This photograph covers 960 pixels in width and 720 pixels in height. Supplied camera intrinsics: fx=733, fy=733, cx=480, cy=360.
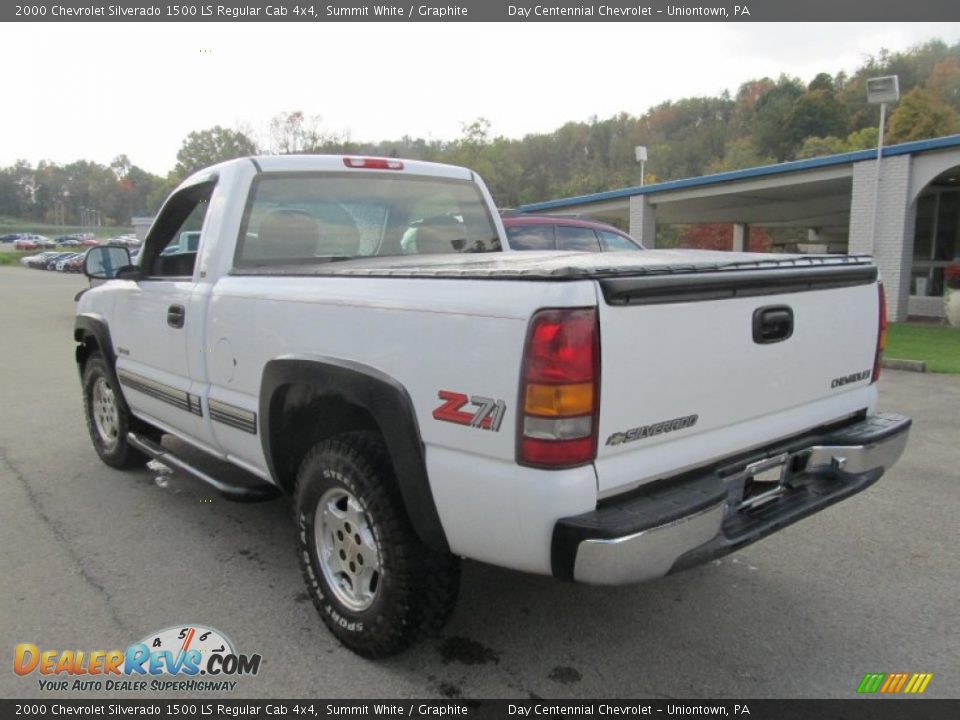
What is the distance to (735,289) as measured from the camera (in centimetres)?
257

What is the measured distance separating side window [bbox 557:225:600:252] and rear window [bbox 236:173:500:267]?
16.0 feet

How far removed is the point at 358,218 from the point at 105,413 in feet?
8.90

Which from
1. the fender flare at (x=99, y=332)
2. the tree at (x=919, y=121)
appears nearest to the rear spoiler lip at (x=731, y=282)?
the fender flare at (x=99, y=332)

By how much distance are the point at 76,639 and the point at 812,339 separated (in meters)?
3.25

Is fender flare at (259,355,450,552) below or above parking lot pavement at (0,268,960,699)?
above

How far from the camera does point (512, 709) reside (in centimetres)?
259

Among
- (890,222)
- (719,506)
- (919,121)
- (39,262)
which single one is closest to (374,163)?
(719,506)

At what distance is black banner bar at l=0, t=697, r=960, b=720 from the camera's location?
256 centimetres

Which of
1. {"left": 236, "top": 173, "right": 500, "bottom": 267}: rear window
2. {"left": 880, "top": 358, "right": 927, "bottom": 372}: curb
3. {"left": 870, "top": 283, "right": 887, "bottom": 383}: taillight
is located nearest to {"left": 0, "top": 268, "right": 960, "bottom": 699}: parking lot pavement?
{"left": 870, "top": 283, "right": 887, "bottom": 383}: taillight

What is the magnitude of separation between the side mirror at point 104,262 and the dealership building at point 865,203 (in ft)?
45.5

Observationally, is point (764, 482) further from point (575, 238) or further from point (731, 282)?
point (575, 238)

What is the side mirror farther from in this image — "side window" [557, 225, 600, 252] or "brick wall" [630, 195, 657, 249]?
"brick wall" [630, 195, 657, 249]

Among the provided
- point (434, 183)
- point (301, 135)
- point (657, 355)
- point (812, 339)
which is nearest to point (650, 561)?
point (657, 355)

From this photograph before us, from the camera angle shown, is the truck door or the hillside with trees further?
the hillside with trees
